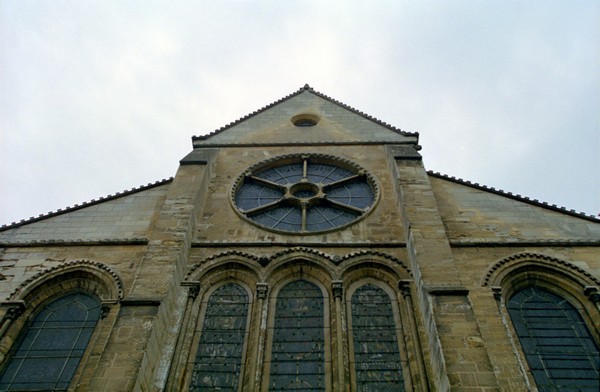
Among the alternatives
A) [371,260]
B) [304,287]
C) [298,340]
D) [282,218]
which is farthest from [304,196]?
[298,340]

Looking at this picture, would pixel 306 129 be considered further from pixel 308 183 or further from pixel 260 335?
pixel 260 335

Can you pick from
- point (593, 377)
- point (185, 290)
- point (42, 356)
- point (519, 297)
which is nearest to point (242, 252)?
point (185, 290)

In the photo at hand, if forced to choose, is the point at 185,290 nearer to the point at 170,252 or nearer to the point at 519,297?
the point at 170,252

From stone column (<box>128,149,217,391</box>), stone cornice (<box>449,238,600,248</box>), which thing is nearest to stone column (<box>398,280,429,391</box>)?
stone cornice (<box>449,238,600,248</box>)

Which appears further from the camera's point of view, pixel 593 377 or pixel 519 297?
pixel 519 297

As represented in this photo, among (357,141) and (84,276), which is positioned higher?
(357,141)

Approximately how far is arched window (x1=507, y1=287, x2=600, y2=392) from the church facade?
3 cm

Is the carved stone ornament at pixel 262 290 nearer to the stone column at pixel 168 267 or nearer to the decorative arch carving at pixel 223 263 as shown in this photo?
the decorative arch carving at pixel 223 263

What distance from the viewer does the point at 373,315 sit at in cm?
990

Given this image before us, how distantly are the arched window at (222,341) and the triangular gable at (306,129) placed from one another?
5755 mm

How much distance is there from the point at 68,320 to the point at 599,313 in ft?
29.9

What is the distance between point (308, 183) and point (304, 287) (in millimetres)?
3703

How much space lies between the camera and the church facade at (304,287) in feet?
28.7

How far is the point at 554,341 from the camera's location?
9.45 meters
